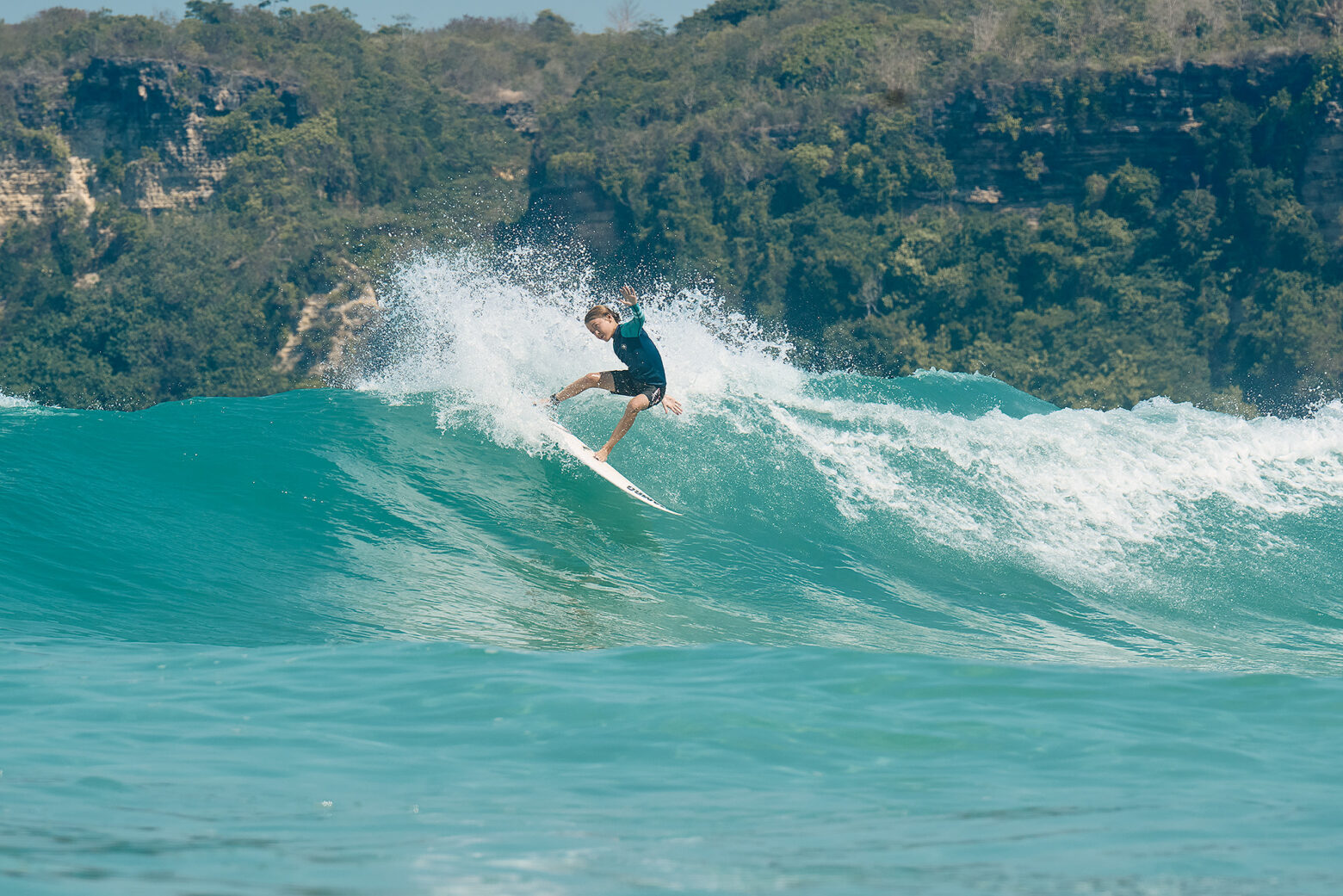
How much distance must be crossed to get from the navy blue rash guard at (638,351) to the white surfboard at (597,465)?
109 cm

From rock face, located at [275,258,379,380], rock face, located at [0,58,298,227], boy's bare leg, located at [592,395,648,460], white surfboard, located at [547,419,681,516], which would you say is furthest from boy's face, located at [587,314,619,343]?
rock face, located at [0,58,298,227]

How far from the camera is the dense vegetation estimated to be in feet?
119

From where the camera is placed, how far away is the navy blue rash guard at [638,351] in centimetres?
1001

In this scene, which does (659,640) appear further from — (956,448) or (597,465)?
(956,448)

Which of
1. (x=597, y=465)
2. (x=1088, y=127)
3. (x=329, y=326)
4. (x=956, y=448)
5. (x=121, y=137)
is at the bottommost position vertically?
(x=329, y=326)

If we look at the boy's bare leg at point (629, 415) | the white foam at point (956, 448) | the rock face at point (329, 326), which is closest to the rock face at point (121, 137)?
the rock face at point (329, 326)

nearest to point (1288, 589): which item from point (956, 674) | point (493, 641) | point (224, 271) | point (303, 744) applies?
point (956, 674)

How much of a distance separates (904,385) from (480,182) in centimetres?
3000

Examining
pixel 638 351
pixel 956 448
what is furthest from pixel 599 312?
pixel 956 448

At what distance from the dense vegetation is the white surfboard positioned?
88.9 ft

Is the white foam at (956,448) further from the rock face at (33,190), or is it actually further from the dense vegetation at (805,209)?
the rock face at (33,190)

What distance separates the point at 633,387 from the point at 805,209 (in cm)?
3129

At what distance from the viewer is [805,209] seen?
40.5 metres

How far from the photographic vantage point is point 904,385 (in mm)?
19672
